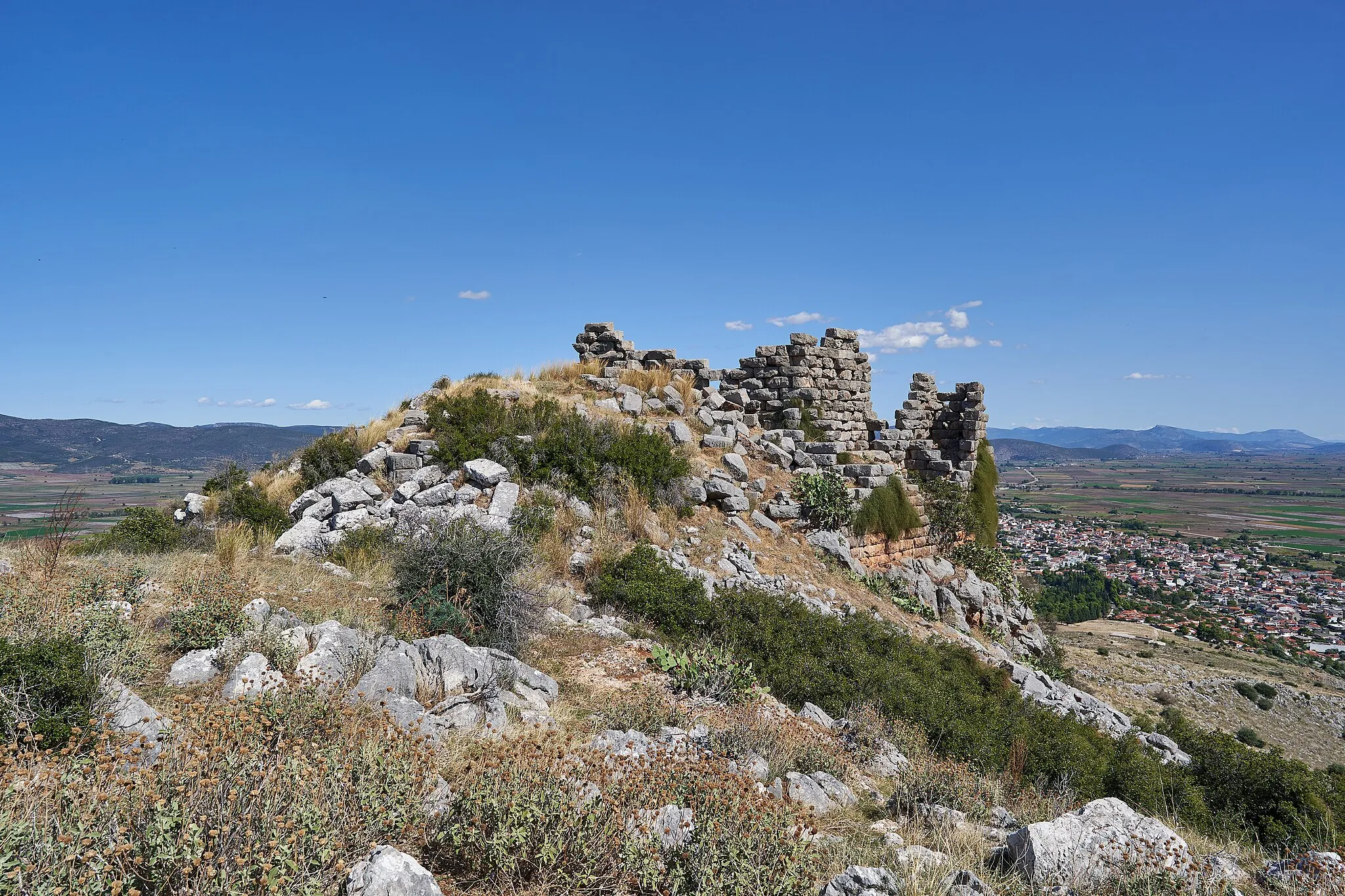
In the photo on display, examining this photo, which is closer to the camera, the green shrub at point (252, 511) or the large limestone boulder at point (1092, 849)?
the large limestone boulder at point (1092, 849)

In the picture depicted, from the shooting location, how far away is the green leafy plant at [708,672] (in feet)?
23.6

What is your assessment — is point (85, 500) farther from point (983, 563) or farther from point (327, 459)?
point (983, 563)

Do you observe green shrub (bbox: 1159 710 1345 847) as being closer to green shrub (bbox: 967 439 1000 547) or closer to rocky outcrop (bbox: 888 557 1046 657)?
rocky outcrop (bbox: 888 557 1046 657)

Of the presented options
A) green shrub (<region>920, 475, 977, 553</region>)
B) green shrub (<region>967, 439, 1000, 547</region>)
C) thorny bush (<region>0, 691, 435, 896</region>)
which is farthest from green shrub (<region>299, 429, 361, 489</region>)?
green shrub (<region>967, 439, 1000, 547</region>)

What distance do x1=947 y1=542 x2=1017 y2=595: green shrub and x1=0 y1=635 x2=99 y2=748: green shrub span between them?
1558 centimetres

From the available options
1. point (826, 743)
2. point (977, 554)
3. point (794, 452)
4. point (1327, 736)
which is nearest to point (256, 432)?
point (794, 452)

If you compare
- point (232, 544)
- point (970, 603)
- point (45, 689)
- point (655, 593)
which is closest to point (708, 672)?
point (655, 593)

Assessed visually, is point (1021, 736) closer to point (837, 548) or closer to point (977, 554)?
point (837, 548)

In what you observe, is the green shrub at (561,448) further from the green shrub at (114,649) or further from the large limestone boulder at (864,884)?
the large limestone boulder at (864,884)

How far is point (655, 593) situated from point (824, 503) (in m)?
5.58

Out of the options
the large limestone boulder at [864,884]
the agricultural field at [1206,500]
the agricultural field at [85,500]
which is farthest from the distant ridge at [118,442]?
the agricultural field at [1206,500]

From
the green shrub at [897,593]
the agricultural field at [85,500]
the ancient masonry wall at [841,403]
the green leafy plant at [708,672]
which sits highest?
Result: the ancient masonry wall at [841,403]

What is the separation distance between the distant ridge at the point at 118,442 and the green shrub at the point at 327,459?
12690mm

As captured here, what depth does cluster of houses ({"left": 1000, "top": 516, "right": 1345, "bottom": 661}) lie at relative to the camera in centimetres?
3434
